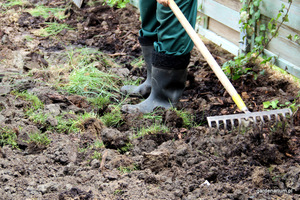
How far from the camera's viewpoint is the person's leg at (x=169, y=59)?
298cm

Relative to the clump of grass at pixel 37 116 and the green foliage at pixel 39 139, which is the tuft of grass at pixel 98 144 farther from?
the clump of grass at pixel 37 116

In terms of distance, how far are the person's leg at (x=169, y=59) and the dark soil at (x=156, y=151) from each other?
0.14 m

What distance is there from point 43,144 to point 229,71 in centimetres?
181

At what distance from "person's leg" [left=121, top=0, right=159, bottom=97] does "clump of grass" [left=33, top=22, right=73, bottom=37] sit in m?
1.94

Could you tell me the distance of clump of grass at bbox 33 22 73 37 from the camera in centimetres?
504

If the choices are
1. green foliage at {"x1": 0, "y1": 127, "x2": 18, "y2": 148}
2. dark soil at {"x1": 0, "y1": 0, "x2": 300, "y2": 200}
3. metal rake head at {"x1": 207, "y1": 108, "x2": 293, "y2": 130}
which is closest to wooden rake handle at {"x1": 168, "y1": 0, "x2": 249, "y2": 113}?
metal rake head at {"x1": 207, "y1": 108, "x2": 293, "y2": 130}

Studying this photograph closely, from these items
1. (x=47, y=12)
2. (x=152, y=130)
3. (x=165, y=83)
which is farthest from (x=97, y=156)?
(x=47, y=12)

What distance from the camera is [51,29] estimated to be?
5.21 metres

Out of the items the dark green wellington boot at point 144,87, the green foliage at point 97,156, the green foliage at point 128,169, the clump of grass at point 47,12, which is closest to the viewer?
the green foliage at point 128,169

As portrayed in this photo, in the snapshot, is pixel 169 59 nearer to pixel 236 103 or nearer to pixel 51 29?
pixel 236 103

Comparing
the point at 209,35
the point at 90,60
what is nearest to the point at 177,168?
the point at 90,60

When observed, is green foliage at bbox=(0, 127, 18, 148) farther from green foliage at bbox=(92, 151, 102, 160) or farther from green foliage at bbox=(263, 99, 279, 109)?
green foliage at bbox=(263, 99, 279, 109)

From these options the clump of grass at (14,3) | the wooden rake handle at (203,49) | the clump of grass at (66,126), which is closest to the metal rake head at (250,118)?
the wooden rake handle at (203,49)

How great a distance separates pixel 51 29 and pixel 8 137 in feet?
9.39
